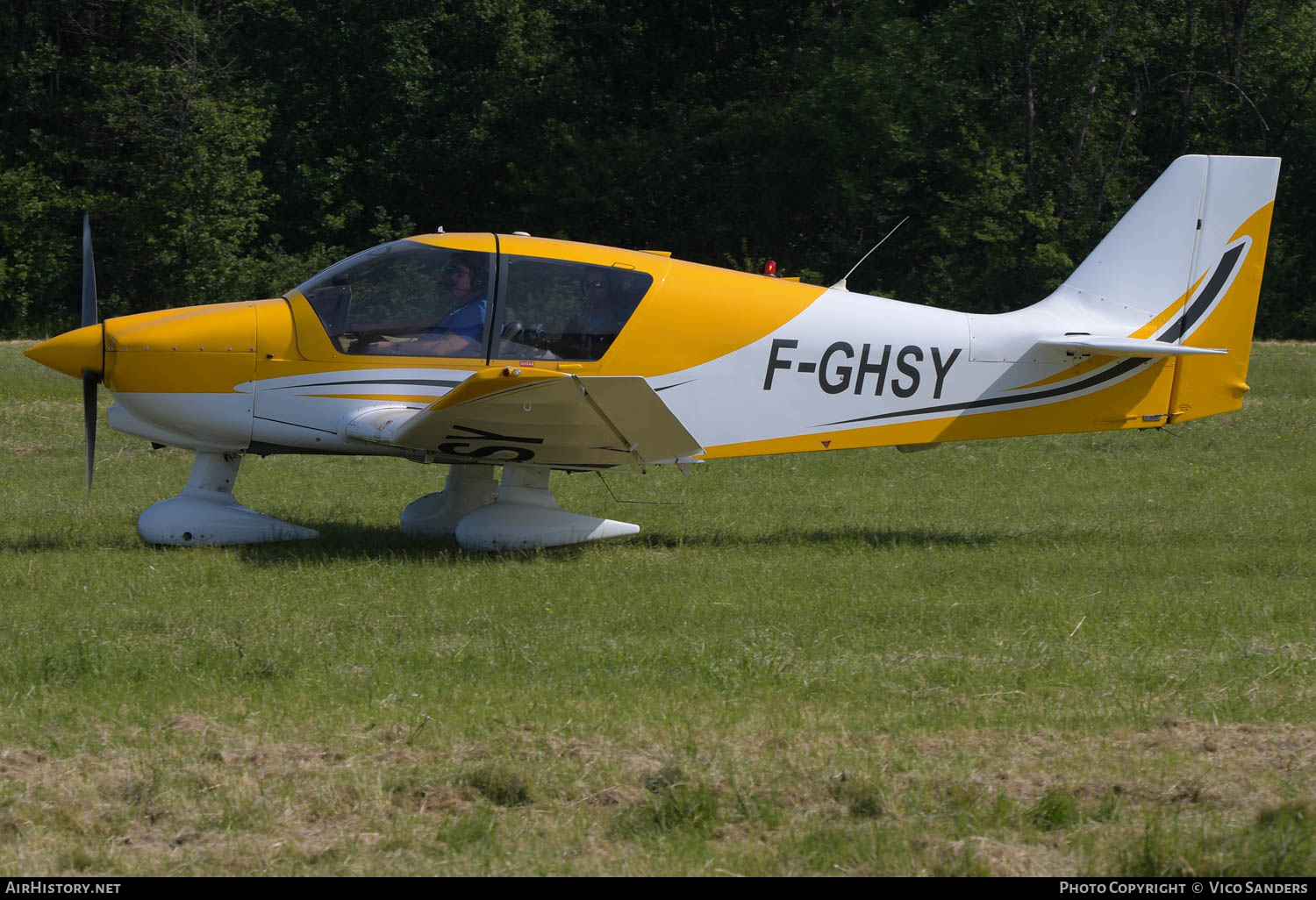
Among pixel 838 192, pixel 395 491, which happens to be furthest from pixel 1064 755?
pixel 838 192

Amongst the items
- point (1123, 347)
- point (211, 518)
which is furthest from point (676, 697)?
point (1123, 347)

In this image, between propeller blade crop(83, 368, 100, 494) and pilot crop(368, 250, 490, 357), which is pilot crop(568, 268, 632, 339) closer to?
pilot crop(368, 250, 490, 357)

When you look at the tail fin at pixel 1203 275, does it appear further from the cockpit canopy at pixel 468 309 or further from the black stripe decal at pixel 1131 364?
the cockpit canopy at pixel 468 309

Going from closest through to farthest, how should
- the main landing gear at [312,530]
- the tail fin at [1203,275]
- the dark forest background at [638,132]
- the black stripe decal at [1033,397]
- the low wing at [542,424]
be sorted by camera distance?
the low wing at [542,424]
the main landing gear at [312,530]
the black stripe decal at [1033,397]
the tail fin at [1203,275]
the dark forest background at [638,132]

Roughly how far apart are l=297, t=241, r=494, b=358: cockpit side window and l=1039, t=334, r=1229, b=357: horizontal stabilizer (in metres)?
4.13

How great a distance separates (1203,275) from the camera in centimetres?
955

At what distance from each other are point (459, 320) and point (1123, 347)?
4.73 m

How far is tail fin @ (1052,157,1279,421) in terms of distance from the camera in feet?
31.3

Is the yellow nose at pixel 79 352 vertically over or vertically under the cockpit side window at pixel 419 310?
under

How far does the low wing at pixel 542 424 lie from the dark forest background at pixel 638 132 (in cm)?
1904

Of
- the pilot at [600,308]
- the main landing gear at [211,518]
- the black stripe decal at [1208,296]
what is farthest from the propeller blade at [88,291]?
the black stripe decal at [1208,296]

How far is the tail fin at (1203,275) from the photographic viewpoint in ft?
31.3

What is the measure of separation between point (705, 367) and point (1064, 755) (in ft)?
15.3

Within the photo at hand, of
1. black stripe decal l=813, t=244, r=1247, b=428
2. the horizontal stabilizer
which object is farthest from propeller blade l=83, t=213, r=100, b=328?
the horizontal stabilizer
